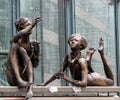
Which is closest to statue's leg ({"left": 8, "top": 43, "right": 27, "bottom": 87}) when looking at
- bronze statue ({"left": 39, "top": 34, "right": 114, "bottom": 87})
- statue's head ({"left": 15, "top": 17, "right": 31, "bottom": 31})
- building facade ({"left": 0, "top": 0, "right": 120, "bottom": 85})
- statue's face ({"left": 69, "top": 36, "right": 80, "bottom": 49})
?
statue's head ({"left": 15, "top": 17, "right": 31, "bottom": 31})

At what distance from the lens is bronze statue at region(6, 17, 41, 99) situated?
415cm

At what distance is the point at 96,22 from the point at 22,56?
8694 millimetres

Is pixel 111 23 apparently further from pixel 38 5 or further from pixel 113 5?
pixel 38 5

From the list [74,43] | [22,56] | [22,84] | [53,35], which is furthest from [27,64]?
[53,35]

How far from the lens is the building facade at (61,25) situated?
39.1 ft

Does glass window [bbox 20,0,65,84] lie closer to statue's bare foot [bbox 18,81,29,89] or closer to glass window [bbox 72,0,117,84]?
glass window [bbox 72,0,117,84]

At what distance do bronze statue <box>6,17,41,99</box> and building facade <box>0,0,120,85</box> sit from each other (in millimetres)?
7008

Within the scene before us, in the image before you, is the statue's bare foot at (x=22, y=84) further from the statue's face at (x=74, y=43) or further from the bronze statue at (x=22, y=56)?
the statue's face at (x=74, y=43)

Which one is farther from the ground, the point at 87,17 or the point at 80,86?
the point at 87,17

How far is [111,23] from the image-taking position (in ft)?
42.0

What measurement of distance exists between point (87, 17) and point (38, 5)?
4.31ft

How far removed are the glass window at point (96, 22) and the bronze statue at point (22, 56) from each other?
8141 mm

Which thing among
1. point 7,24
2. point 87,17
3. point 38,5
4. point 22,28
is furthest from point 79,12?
point 22,28

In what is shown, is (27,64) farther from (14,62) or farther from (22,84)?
(22,84)
